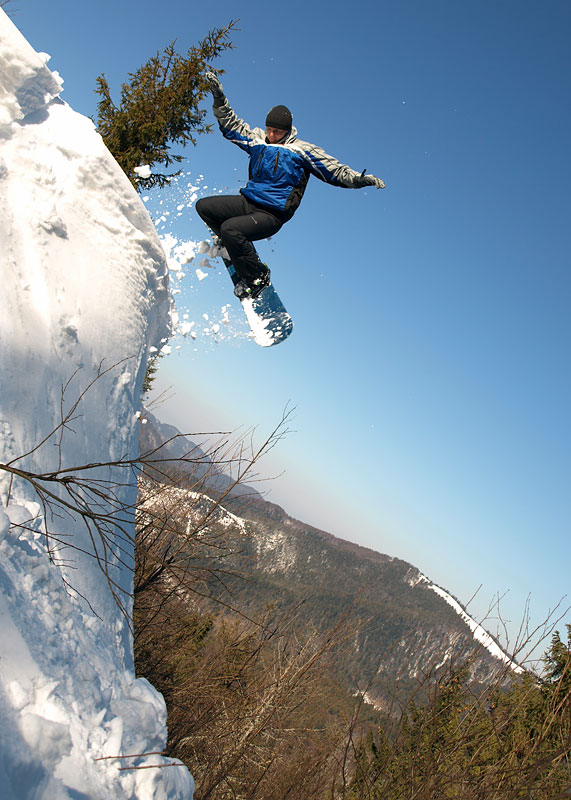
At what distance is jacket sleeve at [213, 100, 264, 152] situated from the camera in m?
4.50

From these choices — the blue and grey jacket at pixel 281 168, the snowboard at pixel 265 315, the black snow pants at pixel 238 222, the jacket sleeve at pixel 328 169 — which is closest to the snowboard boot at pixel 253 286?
the snowboard at pixel 265 315

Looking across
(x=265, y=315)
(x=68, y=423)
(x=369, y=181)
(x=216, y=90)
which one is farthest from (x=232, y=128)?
(x=68, y=423)

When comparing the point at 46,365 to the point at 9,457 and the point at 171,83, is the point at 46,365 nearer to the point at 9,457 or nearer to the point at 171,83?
the point at 9,457

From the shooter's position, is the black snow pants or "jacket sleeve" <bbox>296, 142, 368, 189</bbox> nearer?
"jacket sleeve" <bbox>296, 142, 368, 189</bbox>

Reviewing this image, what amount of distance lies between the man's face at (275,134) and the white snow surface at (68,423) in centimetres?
150

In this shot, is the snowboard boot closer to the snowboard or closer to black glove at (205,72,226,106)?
the snowboard

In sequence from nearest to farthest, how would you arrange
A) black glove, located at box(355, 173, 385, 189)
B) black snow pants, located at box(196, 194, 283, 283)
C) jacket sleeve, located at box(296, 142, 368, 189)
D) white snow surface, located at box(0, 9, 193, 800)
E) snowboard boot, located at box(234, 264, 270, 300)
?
white snow surface, located at box(0, 9, 193, 800), black glove, located at box(355, 173, 385, 189), jacket sleeve, located at box(296, 142, 368, 189), black snow pants, located at box(196, 194, 283, 283), snowboard boot, located at box(234, 264, 270, 300)

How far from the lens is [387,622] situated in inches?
6068

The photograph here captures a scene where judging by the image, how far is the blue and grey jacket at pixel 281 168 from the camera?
430 centimetres

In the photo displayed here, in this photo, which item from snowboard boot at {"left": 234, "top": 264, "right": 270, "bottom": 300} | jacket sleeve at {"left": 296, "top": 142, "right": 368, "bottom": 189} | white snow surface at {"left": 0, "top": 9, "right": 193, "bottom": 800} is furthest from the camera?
snowboard boot at {"left": 234, "top": 264, "right": 270, "bottom": 300}

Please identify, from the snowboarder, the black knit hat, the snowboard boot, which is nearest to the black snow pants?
the snowboarder

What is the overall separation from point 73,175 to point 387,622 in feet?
561

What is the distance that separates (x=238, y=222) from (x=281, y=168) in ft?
2.01

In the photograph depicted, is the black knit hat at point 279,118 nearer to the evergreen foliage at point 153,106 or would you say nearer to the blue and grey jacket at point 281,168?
the blue and grey jacket at point 281,168
